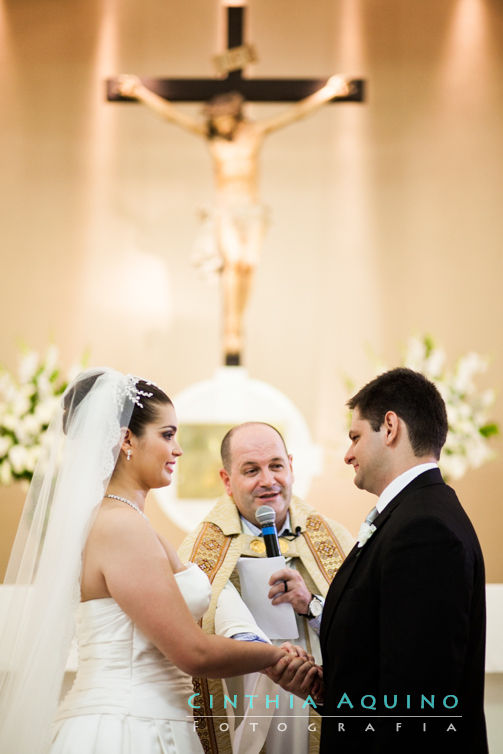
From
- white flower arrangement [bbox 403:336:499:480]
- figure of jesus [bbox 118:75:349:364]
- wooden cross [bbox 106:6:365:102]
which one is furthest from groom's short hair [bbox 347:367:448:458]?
wooden cross [bbox 106:6:365:102]

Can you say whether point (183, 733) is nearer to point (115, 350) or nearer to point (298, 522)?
point (298, 522)

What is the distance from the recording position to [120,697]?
104 inches

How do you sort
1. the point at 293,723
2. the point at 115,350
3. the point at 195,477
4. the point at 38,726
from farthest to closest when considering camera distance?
the point at 115,350 → the point at 195,477 → the point at 293,723 → the point at 38,726

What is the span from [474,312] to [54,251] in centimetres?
389

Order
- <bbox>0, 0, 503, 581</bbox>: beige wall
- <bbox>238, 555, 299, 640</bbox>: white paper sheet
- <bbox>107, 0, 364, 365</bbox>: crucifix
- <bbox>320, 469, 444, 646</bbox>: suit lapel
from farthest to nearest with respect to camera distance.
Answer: <bbox>0, 0, 503, 581</bbox>: beige wall, <bbox>107, 0, 364, 365</bbox>: crucifix, <bbox>238, 555, 299, 640</bbox>: white paper sheet, <bbox>320, 469, 444, 646</bbox>: suit lapel

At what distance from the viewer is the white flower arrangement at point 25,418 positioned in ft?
19.3

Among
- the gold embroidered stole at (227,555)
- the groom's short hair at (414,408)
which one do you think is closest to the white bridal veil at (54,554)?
the gold embroidered stole at (227,555)

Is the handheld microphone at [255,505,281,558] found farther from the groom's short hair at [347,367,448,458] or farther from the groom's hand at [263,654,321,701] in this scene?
the groom's short hair at [347,367,448,458]

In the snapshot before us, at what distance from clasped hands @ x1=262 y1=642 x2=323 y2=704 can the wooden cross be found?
509cm

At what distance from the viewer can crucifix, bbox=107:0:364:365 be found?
22.6 ft

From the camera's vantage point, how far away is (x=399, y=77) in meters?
8.27

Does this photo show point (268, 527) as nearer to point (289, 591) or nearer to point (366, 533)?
point (289, 591)

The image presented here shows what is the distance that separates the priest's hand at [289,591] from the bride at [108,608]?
31 centimetres

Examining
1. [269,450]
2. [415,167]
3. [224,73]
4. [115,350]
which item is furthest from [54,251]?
[269,450]
